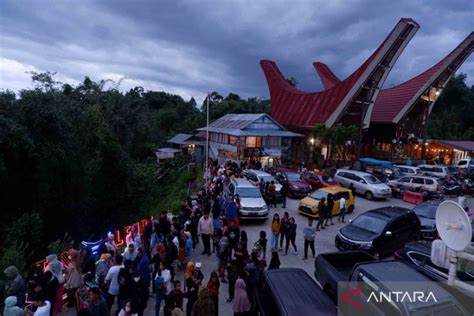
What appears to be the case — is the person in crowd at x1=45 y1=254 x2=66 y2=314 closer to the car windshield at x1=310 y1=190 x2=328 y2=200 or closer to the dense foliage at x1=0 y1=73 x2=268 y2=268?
the dense foliage at x1=0 y1=73 x2=268 y2=268

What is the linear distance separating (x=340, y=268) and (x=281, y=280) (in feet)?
9.26

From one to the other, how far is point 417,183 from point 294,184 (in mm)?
8382

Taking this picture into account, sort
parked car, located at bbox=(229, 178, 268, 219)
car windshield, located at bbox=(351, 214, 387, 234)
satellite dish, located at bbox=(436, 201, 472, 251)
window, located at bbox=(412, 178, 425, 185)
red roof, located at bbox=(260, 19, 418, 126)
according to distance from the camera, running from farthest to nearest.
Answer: red roof, located at bbox=(260, 19, 418, 126)
window, located at bbox=(412, 178, 425, 185)
parked car, located at bbox=(229, 178, 268, 219)
car windshield, located at bbox=(351, 214, 387, 234)
satellite dish, located at bbox=(436, 201, 472, 251)

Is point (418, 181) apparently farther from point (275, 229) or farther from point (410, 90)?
point (410, 90)

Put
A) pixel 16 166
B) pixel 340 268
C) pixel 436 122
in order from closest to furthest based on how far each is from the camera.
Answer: pixel 340 268 → pixel 16 166 → pixel 436 122

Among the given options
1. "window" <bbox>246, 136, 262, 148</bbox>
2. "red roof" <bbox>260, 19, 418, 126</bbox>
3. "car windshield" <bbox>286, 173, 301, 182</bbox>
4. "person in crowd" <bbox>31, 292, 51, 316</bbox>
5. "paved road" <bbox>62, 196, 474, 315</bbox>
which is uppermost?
"red roof" <bbox>260, 19, 418, 126</bbox>

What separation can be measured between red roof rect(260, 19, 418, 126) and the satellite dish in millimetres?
31477

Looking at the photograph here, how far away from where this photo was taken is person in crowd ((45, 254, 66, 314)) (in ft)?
20.6

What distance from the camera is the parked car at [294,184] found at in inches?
736

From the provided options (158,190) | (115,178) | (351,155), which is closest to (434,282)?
(115,178)

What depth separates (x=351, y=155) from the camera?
123 feet

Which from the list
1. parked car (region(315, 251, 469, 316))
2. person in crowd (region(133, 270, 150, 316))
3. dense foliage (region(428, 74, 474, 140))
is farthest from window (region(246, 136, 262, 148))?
dense foliage (region(428, 74, 474, 140))

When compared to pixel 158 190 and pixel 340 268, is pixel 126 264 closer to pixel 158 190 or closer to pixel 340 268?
pixel 340 268

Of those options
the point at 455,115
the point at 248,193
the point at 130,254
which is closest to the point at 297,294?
the point at 130,254
